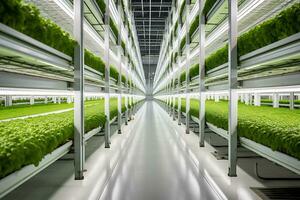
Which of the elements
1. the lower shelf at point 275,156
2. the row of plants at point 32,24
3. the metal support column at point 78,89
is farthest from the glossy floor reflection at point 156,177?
the row of plants at point 32,24

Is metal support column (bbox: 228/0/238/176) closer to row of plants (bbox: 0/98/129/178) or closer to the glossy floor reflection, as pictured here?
the glossy floor reflection

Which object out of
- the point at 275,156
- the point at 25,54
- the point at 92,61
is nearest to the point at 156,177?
the point at 275,156

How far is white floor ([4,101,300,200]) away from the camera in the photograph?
1.98 meters

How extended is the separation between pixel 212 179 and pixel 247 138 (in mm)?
528

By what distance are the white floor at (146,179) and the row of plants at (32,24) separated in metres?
1.25

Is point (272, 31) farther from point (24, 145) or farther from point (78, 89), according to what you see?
point (24, 145)

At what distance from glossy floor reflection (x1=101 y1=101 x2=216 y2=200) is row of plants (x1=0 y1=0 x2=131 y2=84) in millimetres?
1352

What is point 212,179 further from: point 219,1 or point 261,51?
point 219,1

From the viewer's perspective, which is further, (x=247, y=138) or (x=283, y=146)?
(x=247, y=138)

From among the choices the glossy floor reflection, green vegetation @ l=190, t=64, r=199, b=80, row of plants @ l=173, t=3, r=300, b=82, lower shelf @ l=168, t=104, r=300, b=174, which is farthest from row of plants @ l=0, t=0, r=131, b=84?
green vegetation @ l=190, t=64, r=199, b=80

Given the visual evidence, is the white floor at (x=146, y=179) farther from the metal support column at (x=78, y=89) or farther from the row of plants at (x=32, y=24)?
the row of plants at (x=32, y=24)

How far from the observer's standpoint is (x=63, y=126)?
7.01 feet

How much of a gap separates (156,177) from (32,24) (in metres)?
1.77

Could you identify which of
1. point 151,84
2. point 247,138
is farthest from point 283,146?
point 151,84
